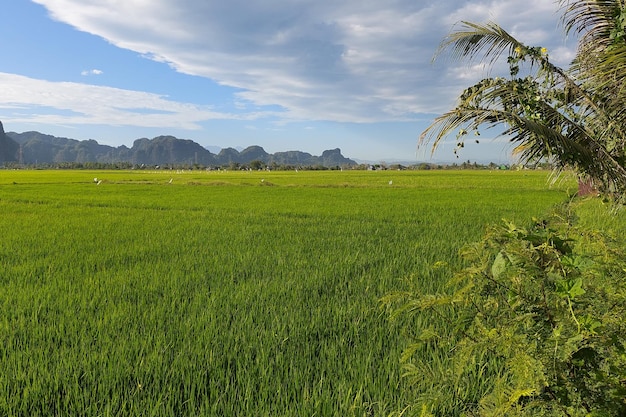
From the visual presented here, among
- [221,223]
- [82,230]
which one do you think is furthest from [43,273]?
[221,223]

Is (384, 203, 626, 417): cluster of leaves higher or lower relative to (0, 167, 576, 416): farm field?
higher

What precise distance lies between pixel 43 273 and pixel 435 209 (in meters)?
10.7

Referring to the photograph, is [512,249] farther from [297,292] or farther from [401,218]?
[401,218]

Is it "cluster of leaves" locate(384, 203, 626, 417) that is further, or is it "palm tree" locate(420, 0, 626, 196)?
"palm tree" locate(420, 0, 626, 196)

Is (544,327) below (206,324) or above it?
above

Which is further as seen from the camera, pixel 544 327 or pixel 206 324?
pixel 206 324

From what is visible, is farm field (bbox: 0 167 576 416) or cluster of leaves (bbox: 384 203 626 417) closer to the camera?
cluster of leaves (bbox: 384 203 626 417)

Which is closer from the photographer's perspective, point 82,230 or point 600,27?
point 600,27

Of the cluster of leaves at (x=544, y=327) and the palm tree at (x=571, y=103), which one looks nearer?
the cluster of leaves at (x=544, y=327)

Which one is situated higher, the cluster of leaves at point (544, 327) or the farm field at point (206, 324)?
the cluster of leaves at point (544, 327)

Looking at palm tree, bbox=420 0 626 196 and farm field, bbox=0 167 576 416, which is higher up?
palm tree, bbox=420 0 626 196

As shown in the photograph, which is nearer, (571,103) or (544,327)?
(544,327)

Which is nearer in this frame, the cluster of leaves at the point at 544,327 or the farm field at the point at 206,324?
the cluster of leaves at the point at 544,327

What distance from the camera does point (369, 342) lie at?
2828 millimetres
